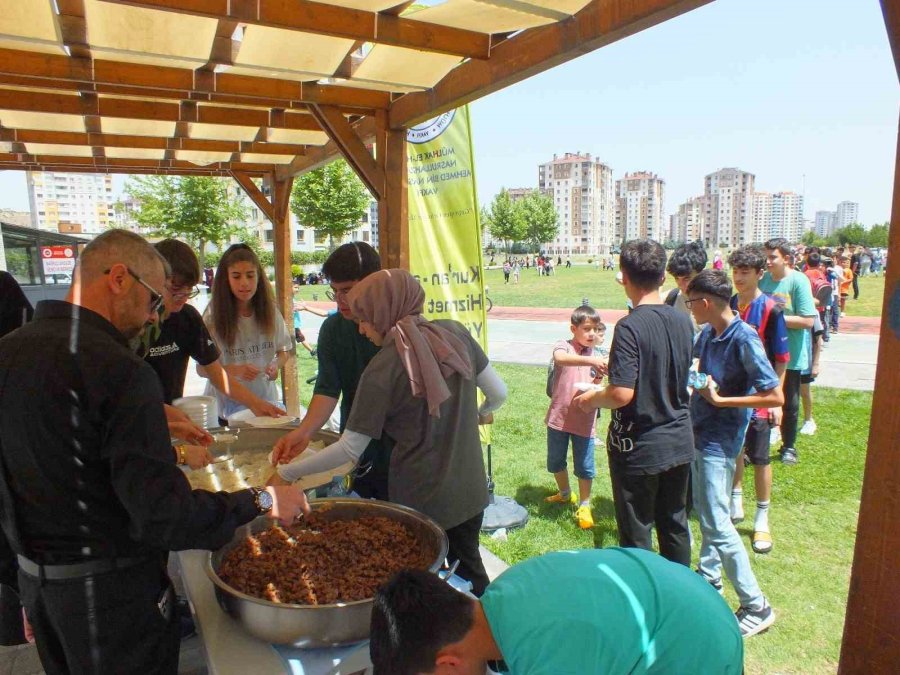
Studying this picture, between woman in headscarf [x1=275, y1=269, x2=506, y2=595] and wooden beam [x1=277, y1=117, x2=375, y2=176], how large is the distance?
2465mm

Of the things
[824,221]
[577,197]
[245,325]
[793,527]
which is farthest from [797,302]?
[824,221]

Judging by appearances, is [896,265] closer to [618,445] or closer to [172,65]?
[618,445]

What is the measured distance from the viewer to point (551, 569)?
117 cm

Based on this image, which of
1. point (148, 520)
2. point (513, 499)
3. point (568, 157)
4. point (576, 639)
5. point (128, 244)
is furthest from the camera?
point (568, 157)

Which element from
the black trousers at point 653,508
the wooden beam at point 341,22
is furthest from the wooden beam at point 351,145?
the black trousers at point 653,508

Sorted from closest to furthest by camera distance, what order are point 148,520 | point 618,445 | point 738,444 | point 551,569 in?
1. point 551,569
2. point 148,520
3. point 618,445
4. point 738,444

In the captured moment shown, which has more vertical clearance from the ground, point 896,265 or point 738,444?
point 896,265

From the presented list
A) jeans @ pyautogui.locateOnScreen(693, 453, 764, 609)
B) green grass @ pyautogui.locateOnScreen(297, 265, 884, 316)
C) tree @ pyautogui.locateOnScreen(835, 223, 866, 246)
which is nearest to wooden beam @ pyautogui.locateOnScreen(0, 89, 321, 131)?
jeans @ pyautogui.locateOnScreen(693, 453, 764, 609)

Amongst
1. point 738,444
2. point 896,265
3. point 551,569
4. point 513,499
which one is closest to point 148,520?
point 551,569

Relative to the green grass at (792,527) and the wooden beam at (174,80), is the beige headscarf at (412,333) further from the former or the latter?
the wooden beam at (174,80)

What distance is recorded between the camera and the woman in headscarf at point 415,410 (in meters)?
1.81

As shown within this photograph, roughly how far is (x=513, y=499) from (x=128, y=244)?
328 centimetres

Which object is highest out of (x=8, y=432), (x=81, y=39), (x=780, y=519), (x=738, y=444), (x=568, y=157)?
(x=568, y=157)

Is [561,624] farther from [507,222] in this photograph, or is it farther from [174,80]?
[507,222]
